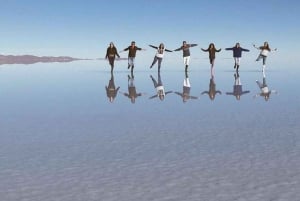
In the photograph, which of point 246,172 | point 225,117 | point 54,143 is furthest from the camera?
point 225,117

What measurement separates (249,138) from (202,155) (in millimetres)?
2053

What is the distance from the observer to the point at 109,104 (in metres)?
18.3

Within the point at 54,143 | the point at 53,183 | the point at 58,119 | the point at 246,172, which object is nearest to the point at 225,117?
the point at 58,119

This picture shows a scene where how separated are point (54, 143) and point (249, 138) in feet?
13.2

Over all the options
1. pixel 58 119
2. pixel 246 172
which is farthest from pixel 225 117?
pixel 246 172

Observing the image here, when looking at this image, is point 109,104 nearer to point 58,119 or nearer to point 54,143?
point 58,119

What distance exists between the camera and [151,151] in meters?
9.67

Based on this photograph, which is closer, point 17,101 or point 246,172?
point 246,172

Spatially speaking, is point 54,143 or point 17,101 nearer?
point 54,143

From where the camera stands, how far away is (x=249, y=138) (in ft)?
35.9

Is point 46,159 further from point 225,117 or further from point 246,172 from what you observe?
point 225,117

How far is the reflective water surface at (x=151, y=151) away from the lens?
23.2 feet

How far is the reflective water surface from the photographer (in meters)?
7.09

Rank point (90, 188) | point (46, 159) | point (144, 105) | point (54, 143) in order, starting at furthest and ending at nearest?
1. point (144, 105)
2. point (54, 143)
3. point (46, 159)
4. point (90, 188)
